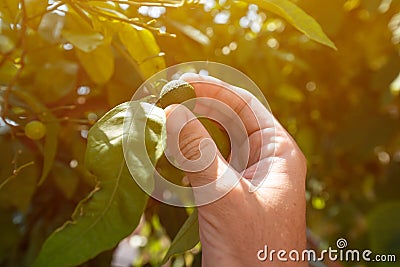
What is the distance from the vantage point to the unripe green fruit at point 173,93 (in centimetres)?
63

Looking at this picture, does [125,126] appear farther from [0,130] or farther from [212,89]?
[0,130]

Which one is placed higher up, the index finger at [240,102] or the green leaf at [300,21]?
the green leaf at [300,21]

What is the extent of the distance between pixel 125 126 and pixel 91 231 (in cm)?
11

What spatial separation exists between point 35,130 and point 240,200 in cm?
28

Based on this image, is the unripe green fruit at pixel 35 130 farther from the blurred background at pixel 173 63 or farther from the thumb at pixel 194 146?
the thumb at pixel 194 146

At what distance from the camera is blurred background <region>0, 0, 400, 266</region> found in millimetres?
769

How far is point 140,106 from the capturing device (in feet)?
2.03

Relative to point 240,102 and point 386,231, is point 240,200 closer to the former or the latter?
point 240,102

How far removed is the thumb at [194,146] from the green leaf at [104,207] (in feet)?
0.10

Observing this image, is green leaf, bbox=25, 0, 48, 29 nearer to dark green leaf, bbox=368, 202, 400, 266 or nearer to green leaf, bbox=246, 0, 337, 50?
green leaf, bbox=246, 0, 337, 50

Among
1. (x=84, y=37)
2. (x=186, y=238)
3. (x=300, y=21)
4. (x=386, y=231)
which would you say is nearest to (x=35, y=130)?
(x=84, y=37)

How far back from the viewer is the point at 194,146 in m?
Answer: 0.62

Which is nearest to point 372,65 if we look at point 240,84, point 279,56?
point 279,56

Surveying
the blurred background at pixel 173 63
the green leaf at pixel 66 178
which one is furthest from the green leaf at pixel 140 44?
the green leaf at pixel 66 178
